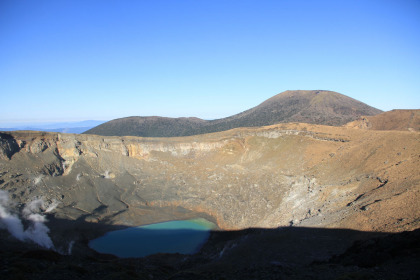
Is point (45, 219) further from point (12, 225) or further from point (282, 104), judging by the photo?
point (282, 104)

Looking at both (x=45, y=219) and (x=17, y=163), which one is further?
(x=17, y=163)

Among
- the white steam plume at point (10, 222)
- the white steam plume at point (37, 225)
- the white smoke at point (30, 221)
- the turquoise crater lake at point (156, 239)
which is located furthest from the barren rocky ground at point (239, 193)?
the white steam plume at point (10, 222)

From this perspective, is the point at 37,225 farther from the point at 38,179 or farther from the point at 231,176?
the point at 231,176

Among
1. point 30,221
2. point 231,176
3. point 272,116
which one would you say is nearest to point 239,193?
point 231,176

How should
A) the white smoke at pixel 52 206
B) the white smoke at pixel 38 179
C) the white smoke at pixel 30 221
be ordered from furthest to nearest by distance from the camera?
1. the white smoke at pixel 38 179
2. the white smoke at pixel 52 206
3. the white smoke at pixel 30 221

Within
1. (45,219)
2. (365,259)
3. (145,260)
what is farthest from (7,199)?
(365,259)

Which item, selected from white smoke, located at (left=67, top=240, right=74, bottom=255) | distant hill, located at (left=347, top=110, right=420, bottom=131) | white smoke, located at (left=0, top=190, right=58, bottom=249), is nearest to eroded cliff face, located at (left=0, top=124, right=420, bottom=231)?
white smoke, located at (left=0, top=190, right=58, bottom=249)

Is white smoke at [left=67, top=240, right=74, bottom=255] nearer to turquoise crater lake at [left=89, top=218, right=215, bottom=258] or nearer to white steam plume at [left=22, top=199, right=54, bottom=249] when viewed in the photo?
white steam plume at [left=22, top=199, right=54, bottom=249]

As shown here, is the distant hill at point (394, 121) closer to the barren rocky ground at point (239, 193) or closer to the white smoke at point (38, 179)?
the barren rocky ground at point (239, 193)
